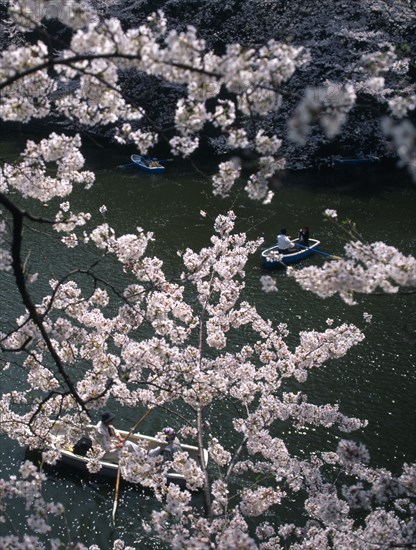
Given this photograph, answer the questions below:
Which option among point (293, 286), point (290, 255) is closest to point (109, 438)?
point (293, 286)

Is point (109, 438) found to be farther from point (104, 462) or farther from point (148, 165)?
point (148, 165)

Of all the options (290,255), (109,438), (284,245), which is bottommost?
(109,438)

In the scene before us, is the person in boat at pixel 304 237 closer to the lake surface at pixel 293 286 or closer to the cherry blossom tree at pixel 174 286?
the lake surface at pixel 293 286

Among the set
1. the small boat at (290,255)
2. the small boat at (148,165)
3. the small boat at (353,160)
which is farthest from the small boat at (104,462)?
the small boat at (353,160)

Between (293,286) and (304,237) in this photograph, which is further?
(304,237)

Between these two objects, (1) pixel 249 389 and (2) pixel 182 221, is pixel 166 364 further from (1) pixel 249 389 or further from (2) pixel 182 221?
(2) pixel 182 221

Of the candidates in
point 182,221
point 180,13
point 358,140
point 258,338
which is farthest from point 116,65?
point 180,13
